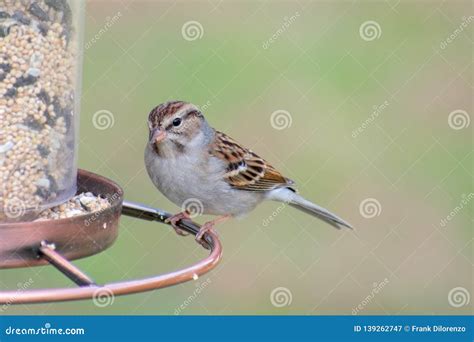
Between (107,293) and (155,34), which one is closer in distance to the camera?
(107,293)

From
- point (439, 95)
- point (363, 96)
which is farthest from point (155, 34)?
point (439, 95)

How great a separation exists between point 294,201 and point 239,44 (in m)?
4.98

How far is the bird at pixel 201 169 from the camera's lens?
5.91m

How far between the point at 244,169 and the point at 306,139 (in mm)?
4079

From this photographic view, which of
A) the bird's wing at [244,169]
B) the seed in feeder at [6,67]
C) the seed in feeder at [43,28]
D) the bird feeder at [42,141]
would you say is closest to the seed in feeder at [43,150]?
the bird feeder at [42,141]

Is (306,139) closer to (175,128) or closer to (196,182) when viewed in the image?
(196,182)

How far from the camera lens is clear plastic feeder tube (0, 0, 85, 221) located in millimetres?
5328

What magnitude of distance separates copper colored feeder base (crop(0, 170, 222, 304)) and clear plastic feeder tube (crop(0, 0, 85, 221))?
0.30 m

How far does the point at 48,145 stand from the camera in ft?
18.2

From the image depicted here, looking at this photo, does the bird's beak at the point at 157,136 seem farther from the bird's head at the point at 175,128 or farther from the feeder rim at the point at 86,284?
the feeder rim at the point at 86,284

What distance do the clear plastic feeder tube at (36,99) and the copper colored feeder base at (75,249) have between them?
0.99 feet

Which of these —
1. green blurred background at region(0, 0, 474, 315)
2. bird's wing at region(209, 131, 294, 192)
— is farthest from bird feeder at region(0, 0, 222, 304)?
green blurred background at region(0, 0, 474, 315)

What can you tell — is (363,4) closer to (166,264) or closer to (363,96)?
(363,96)

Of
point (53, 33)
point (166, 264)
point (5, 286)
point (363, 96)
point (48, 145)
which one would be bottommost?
point (5, 286)
